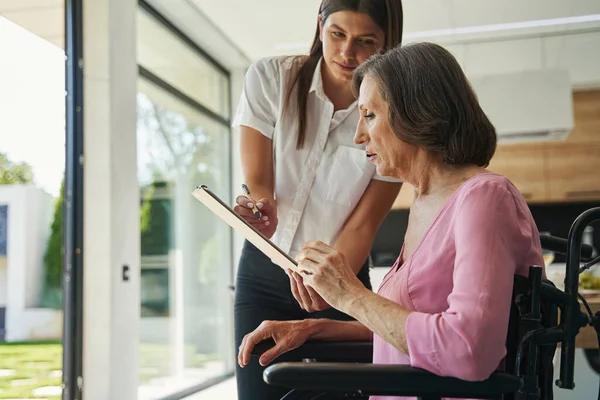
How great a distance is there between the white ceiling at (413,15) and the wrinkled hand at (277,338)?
420cm

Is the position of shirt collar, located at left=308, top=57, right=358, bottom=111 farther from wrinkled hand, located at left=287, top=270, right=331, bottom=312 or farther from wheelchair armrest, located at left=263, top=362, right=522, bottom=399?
wheelchair armrest, located at left=263, top=362, right=522, bottom=399

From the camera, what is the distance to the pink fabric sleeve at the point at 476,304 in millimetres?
950

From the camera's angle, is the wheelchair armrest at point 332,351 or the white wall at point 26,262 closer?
the wheelchair armrest at point 332,351

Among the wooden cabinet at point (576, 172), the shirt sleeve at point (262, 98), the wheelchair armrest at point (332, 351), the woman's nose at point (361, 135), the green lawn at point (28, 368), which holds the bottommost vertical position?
the green lawn at point (28, 368)

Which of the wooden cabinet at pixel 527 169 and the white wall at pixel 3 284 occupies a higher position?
the wooden cabinet at pixel 527 169

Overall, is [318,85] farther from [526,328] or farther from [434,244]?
[526,328]

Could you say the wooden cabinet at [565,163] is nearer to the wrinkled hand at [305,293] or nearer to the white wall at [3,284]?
the white wall at [3,284]

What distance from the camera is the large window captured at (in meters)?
5.05

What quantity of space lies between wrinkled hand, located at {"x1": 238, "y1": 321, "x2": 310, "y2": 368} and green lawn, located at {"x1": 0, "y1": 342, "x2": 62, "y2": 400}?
8.49 feet

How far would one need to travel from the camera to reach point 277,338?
1385 millimetres

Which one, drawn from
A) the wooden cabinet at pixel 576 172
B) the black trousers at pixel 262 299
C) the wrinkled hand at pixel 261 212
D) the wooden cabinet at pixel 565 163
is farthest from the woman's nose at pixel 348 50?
the wooden cabinet at pixel 576 172

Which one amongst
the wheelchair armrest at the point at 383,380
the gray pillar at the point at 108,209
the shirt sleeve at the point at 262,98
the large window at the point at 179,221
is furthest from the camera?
the large window at the point at 179,221

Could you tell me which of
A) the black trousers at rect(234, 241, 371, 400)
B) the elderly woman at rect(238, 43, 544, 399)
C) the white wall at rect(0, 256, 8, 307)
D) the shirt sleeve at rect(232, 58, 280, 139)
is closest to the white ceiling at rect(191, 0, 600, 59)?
the white wall at rect(0, 256, 8, 307)

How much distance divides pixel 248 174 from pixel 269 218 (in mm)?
189
